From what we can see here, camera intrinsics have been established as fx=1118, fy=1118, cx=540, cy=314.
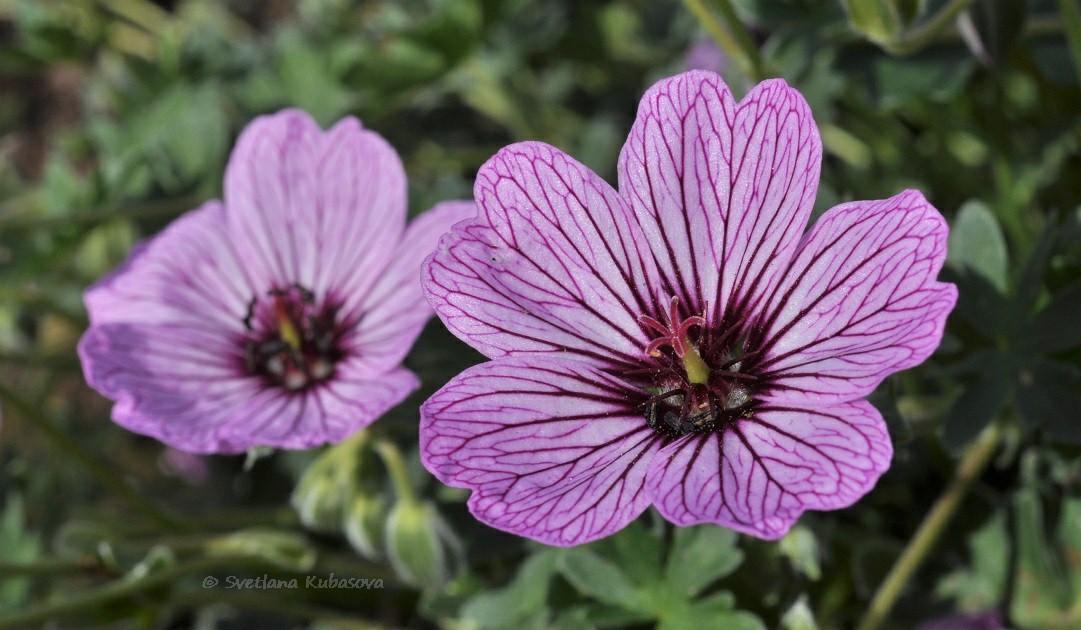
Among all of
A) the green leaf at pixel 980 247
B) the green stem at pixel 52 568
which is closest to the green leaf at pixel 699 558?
the green leaf at pixel 980 247

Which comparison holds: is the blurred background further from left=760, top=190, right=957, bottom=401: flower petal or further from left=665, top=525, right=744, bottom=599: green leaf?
left=760, top=190, right=957, bottom=401: flower petal

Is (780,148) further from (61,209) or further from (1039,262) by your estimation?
(61,209)

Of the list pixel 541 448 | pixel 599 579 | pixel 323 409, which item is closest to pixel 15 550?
pixel 323 409

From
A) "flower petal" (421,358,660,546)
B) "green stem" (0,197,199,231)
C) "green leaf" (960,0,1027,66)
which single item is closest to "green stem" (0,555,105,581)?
"green stem" (0,197,199,231)

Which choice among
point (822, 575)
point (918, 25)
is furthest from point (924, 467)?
point (918, 25)

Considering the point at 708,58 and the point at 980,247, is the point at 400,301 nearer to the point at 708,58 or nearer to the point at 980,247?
the point at 980,247
